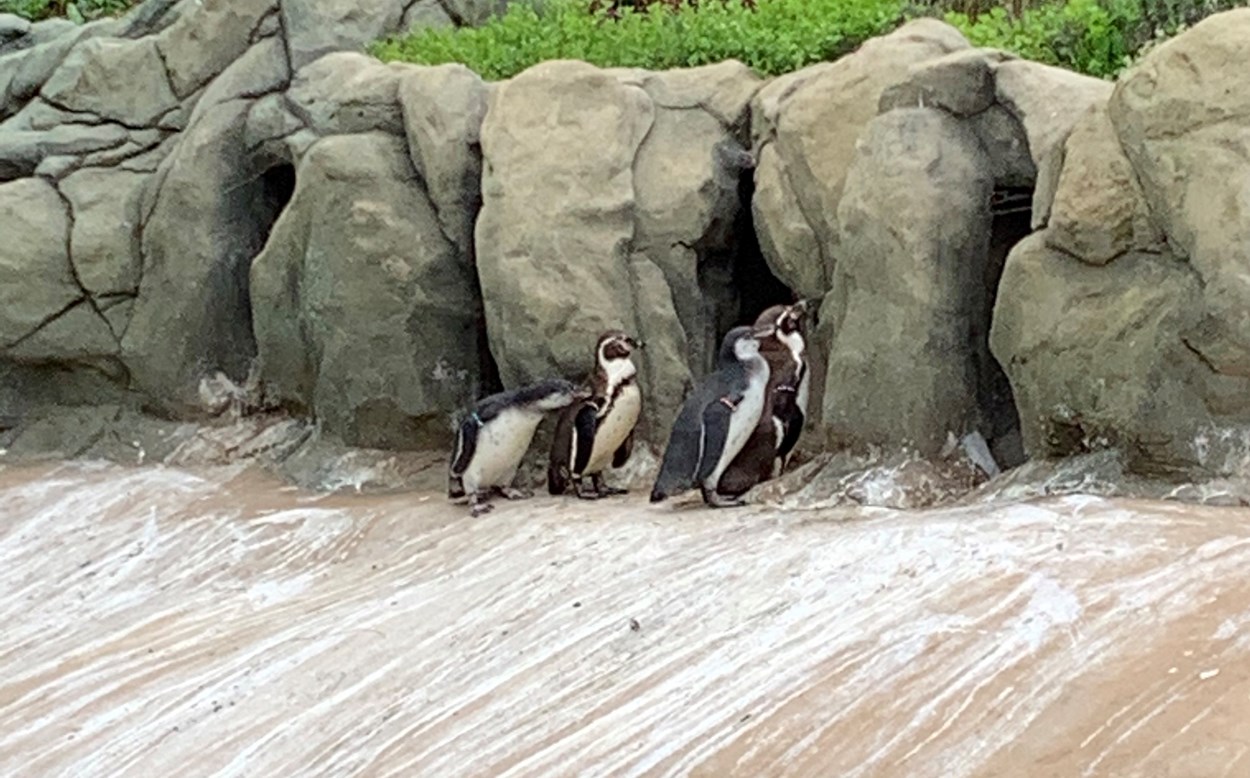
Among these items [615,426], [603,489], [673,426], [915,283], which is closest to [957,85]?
[915,283]

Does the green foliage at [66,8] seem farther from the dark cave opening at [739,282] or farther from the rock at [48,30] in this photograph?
the dark cave opening at [739,282]

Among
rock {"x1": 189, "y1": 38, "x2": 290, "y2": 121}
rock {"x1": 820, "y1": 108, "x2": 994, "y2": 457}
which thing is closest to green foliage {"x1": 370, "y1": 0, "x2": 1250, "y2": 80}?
rock {"x1": 189, "y1": 38, "x2": 290, "y2": 121}

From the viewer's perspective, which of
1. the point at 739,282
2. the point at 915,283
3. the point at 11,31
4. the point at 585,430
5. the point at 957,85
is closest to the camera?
the point at 915,283

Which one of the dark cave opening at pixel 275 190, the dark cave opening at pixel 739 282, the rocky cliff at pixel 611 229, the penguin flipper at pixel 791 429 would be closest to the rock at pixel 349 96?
the rocky cliff at pixel 611 229

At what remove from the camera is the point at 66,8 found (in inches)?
528

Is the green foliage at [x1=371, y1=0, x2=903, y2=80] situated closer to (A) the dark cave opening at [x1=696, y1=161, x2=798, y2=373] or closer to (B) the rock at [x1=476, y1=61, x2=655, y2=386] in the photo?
(A) the dark cave opening at [x1=696, y1=161, x2=798, y2=373]

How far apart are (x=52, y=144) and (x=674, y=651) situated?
650 cm

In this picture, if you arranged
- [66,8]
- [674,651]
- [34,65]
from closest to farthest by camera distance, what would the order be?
[674,651] < [34,65] < [66,8]

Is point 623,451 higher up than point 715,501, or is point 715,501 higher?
point 715,501

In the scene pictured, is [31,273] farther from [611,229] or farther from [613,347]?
[613,347]

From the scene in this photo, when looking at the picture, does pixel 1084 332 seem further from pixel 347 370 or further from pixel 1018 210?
pixel 347 370

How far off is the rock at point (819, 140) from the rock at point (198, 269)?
3.09 m

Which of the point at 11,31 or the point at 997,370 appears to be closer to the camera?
the point at 997,370

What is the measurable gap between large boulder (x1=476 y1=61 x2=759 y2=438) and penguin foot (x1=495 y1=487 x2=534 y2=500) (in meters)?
0.58
